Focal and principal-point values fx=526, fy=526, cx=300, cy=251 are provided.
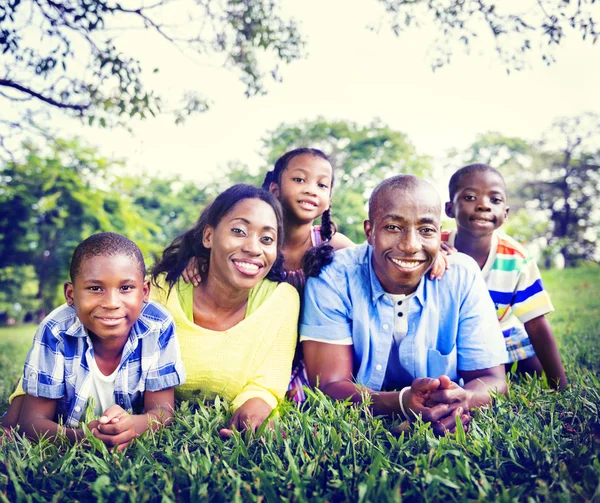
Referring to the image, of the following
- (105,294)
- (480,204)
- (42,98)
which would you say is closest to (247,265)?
(105,294)

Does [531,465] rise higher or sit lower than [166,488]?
lower

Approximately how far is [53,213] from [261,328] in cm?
1231

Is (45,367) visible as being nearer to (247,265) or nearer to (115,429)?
(115,429)

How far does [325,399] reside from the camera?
9.16 feet

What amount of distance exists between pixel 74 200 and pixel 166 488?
41.3 feet

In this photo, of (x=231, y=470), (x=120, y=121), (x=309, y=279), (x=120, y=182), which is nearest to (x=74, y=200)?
(x=120, y=182)

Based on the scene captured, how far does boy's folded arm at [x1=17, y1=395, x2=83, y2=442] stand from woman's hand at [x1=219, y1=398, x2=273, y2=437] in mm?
710

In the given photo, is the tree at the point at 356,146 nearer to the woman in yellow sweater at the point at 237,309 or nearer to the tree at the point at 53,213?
the tree at the point at 53,213

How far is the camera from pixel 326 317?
312 centimetres

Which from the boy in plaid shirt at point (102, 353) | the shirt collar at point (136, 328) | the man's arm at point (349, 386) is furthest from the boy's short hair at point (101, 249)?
the man's arm at point (349, 386)

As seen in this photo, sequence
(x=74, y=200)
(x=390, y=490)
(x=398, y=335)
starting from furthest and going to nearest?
(x=74, y=200) → (x=398, y=335) → (x=390, y=490)

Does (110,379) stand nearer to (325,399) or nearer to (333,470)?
(325,399)

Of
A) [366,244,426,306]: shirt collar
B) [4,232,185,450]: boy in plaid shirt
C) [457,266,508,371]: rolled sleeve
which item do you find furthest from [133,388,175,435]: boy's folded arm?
[457,266,508,371]: rolled sleeve

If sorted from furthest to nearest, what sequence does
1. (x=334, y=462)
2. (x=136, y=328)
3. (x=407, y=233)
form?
1. (x=407, y=233)
2. (x=136, y=328)
3. (x=334, y=462)
